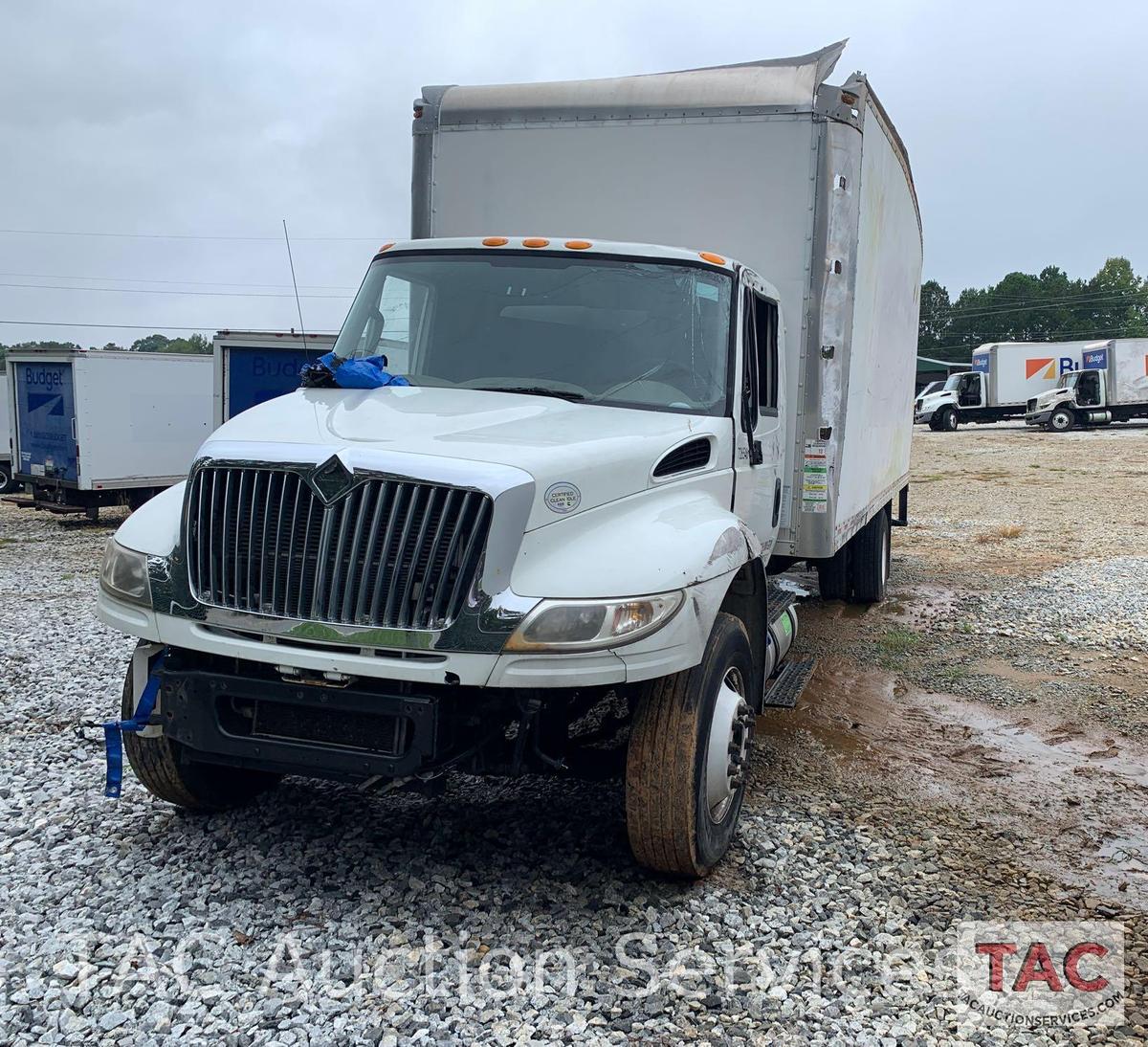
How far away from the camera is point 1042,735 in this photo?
675 cm

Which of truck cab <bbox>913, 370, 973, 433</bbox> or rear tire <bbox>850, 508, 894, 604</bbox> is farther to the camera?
truck cab <bbox>913, 370, 973, 433</bbox>

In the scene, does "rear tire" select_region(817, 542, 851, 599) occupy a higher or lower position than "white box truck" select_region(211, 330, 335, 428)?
lower

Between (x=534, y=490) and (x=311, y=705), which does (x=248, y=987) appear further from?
(x=534, y=490)

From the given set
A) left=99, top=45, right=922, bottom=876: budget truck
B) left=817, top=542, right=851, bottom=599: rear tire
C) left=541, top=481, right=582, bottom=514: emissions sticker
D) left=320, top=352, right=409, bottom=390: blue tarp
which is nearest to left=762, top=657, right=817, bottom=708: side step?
left=99, top=45, right=922, bottom=876: budget truck

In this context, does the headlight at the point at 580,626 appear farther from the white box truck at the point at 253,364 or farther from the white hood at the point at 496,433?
the white box truck at the point at 253,364

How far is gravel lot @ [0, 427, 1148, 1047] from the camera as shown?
3.57 metres

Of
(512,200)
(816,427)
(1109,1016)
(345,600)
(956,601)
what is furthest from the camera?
(956,601)

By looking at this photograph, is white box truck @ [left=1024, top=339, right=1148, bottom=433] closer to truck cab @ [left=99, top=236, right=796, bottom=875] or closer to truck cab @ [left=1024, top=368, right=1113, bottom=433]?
truck cab @ [left=1024, top=368, right=1113, bottom=433]

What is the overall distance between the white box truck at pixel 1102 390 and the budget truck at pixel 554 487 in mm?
39457

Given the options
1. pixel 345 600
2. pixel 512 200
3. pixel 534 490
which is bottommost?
pixel 345 600

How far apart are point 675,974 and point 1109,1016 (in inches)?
57.0

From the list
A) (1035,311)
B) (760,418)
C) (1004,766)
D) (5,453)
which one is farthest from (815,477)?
(1035,311)

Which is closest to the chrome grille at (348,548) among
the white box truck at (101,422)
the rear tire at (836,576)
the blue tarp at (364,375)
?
the blue tarp at (364,375)

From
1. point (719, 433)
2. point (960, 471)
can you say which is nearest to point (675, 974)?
point (719, 433)
